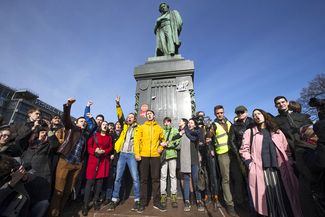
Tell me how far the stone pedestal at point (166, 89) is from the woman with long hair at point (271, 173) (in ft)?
8.72

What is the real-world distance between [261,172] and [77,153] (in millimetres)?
3791

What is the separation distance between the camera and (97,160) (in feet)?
13.4

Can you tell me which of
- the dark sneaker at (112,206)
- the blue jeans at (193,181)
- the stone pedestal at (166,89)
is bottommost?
the dark sneaker at (112,206)

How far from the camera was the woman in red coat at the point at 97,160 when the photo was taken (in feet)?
12.8

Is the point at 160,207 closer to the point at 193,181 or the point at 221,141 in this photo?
the point at 193,181

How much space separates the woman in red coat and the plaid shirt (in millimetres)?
207

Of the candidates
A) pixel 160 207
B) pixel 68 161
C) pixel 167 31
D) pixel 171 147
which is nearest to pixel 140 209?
pixel 160 207

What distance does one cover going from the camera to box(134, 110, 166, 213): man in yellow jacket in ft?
12.7

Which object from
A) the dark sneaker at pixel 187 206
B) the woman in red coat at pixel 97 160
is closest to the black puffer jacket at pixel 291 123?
the dark sneaker at pixel 187 206

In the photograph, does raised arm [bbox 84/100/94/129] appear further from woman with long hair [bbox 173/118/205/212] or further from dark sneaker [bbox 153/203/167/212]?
dark sneaker [bbox 153/203/167/212]

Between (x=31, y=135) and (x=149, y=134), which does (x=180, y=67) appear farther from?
(x=31, y=135)

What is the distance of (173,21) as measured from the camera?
8.34m

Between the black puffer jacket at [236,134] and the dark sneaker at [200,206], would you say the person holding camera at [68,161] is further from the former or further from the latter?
the black puffer jacket at [236,134]

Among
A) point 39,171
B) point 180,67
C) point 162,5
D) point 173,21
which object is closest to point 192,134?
point 180,67
